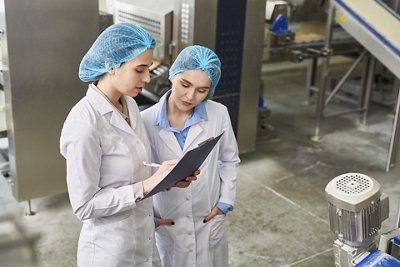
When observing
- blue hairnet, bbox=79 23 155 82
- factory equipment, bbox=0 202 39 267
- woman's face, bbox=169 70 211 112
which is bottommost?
woman's face, bbox=169 70 211 112

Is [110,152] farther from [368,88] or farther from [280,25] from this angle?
[368,88]

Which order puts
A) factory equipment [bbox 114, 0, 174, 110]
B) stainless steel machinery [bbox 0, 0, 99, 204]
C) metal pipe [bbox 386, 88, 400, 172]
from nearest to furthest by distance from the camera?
1. metal pipe [bbox 386, 88, 400, 172]
2. stainless steel machinery [bbox 0, 0, 99, 204]
3. factory equipment [bbox 114, 0, 174, 110]

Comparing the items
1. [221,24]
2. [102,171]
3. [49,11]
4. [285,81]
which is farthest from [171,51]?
[285,81]

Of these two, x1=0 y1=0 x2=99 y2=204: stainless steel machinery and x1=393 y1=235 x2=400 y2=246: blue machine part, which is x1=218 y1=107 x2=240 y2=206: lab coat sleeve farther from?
x1=0 y1=0 x2=99 y2=204: stainless steel machinery

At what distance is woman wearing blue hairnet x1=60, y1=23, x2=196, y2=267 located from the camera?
1.51m

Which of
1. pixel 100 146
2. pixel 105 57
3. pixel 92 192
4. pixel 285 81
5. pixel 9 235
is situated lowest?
pixel 285 81

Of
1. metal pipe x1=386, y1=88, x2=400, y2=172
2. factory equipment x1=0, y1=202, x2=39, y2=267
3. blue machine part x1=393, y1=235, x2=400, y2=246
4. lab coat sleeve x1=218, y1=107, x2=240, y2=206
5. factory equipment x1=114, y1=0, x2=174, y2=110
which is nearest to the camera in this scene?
factory equipment x1=0, y1=202, x2=39, y2=267

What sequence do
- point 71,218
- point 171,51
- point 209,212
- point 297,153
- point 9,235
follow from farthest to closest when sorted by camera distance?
point 297,153, point 171,51, point 71,218, point 209,212, point 9,235

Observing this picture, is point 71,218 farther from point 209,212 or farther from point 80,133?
point 80,133

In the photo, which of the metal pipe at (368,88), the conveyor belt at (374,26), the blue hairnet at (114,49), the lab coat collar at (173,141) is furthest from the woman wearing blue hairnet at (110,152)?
the metal pipe at (368,88)

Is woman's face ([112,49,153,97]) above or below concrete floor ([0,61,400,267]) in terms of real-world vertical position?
above

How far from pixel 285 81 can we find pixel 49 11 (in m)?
3.96

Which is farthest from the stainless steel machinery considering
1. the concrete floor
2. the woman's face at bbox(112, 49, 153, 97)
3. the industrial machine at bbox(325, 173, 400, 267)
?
the industrial machine at bbox(325, 173, 400, 267)

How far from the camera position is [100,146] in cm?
154
